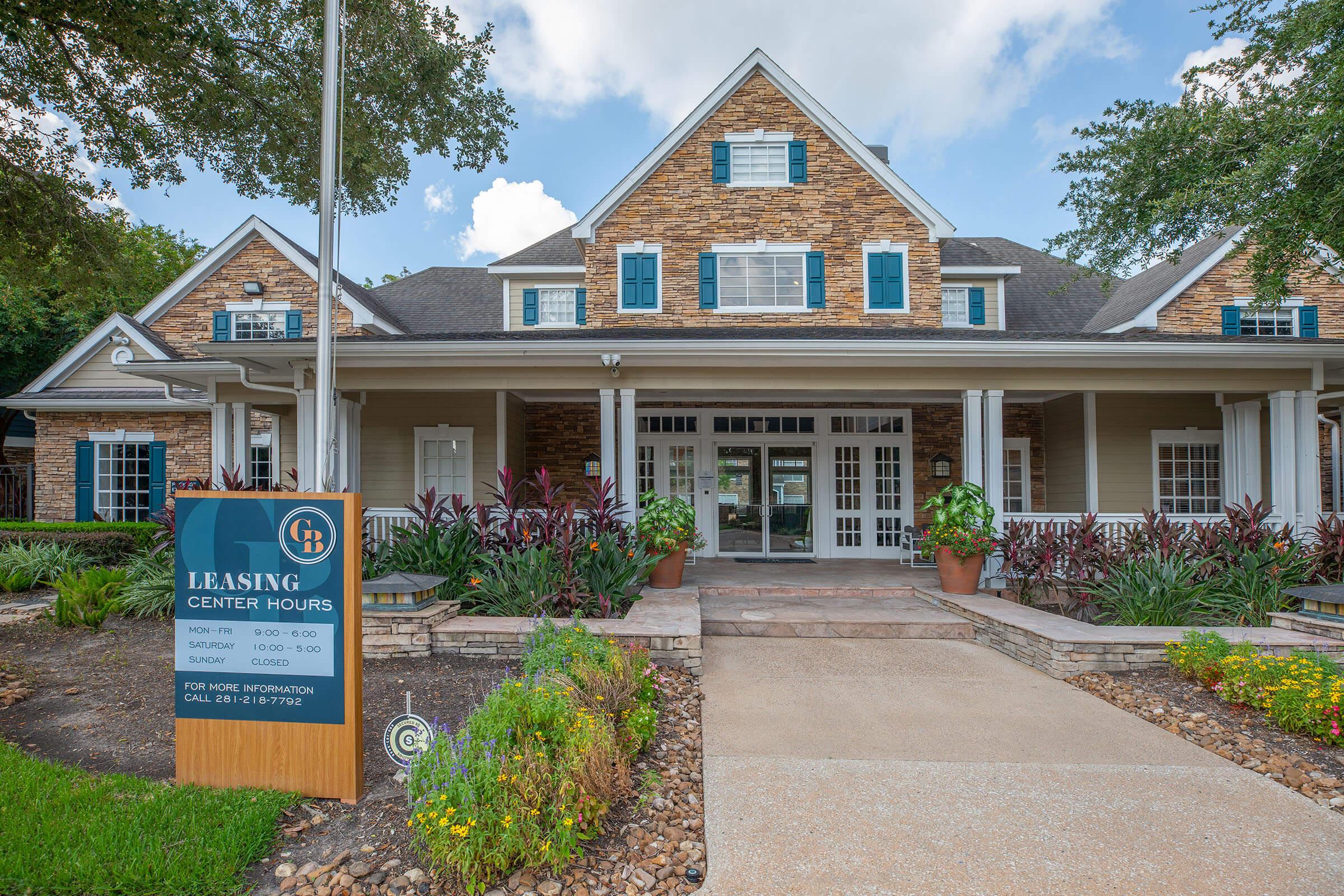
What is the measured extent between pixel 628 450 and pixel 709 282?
3.86m

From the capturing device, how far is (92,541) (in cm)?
998

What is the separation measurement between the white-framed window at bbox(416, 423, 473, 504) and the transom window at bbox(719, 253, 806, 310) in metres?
4.78

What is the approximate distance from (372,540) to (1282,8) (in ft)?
41.5

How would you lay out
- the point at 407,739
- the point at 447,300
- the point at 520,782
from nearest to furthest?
the point at 520,782, the point at 407,739, the point at 447,300

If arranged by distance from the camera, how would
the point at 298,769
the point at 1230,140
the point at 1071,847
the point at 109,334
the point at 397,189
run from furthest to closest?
the point at 109,334, the point at 397,189, the point at 1230,140, the point at 298,769, the point at 1071,847

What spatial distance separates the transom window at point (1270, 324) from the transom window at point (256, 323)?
56.6 feet

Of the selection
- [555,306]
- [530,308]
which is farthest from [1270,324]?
[530,308]

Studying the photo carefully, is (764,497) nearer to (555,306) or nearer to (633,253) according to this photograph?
(633,253)

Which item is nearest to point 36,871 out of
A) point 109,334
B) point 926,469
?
point 926,469

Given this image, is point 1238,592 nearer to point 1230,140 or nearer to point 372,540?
point 1230,140

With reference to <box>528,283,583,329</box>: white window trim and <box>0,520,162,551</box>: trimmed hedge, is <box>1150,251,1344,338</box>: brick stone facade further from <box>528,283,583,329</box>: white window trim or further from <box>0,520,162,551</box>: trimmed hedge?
<box>0,520,162,551</box>: trimmed hedge

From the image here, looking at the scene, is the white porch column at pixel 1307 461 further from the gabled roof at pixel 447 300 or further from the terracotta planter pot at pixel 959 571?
the gabled roof at pixel 447 300

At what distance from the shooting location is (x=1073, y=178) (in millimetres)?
9898

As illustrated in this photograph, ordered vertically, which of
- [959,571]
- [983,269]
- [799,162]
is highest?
[799,162]
